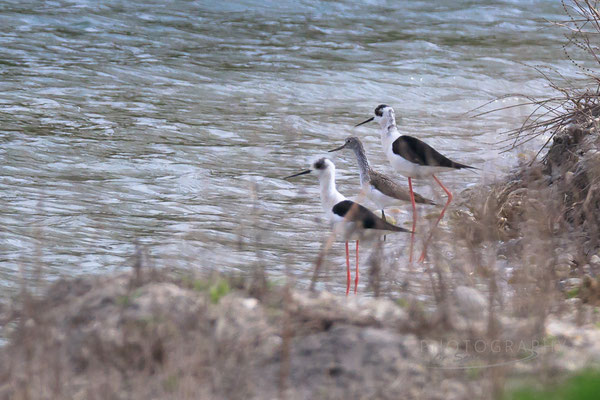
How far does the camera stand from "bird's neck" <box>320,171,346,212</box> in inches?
274

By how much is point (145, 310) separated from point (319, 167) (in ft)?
11.1

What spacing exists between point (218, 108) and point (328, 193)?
270 inches

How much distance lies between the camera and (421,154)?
795 centimetres

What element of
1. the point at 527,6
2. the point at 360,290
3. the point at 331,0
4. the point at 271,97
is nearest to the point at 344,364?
the point at 360,290

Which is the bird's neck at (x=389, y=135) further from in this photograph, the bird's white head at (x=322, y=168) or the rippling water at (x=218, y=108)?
the bird's white head at (x=322, y=168)

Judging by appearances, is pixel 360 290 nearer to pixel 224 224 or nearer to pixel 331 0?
pixel 224 224

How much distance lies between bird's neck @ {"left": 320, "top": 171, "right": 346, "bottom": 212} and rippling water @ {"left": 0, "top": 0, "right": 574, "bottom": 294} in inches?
18.3

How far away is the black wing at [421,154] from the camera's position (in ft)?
25.8

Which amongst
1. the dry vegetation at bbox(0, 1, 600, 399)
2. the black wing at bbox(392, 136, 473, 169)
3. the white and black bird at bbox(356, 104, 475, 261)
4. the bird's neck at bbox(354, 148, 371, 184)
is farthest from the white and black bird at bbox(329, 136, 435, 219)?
the dry vegetation at bbox(0, 1, 600, 399)

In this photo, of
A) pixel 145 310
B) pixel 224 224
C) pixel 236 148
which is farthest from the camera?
pixel 236 148

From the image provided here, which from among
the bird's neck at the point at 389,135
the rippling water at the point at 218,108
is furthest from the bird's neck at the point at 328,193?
the bird's neck at the point at 389,135

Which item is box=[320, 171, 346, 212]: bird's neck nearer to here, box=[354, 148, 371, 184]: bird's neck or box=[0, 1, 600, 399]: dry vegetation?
box=[354, 148, 371, 184]: bird's neck

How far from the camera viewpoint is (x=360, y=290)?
6.96 meters

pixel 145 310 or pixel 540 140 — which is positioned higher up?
pixel 145 310
